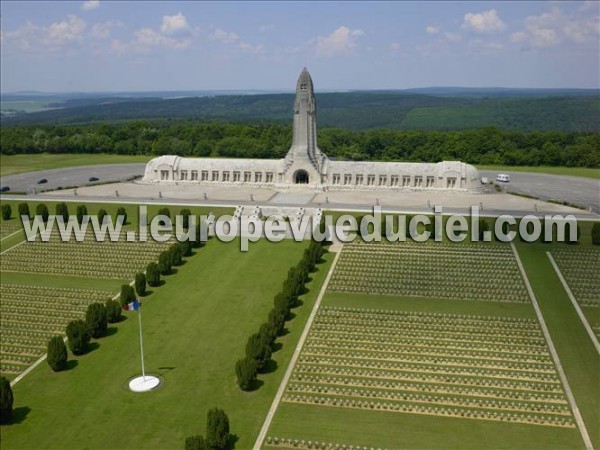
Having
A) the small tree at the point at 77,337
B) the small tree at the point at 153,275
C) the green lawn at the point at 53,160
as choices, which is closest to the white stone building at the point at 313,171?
the green lawn at the point at 53,160

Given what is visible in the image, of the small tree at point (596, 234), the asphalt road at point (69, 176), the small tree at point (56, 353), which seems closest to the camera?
the small tree at point (56, 353)

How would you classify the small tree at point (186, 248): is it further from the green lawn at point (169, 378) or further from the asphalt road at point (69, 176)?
the asphalt road at point (69, 176)

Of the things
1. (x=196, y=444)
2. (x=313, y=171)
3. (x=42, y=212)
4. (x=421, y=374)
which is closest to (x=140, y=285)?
(x=196, y=444)

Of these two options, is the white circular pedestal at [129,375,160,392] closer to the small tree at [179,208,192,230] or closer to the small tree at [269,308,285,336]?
the small tree at [269,308,285,336]

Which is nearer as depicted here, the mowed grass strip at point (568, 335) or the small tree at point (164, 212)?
the mowed grass strip at point (568, 335)

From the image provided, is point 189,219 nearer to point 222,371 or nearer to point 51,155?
point 222,371

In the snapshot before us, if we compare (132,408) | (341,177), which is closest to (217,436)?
(132,408)

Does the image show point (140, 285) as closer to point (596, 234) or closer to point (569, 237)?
point (569, 237)
